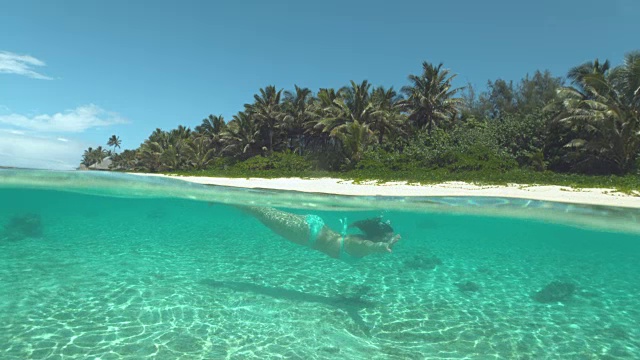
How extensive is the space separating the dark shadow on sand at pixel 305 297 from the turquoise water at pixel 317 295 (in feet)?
0.15

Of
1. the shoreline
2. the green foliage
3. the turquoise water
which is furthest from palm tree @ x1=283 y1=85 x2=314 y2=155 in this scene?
the turquoise water

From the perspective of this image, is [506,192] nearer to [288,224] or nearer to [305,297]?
[288,224]

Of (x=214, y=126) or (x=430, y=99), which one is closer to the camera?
(x=430, y=99)

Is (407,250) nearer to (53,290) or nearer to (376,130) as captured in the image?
(53,290)

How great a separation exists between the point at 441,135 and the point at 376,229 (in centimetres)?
3052

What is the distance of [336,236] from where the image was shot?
9.01 meters

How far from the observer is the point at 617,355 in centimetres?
576

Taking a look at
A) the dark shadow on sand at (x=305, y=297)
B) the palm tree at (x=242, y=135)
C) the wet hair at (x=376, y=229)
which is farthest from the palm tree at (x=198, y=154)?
the wet hair at (x=376, y=229)

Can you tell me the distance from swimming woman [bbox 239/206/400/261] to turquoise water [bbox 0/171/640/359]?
97 centimetres

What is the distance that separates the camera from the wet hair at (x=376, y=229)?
9.32m

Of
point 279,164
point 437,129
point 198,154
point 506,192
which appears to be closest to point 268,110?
point 279,164

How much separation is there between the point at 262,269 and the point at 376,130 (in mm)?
32447

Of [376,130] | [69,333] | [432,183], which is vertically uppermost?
[376,130]

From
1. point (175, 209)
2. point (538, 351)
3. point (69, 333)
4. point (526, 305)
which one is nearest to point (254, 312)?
point (69, 333)
